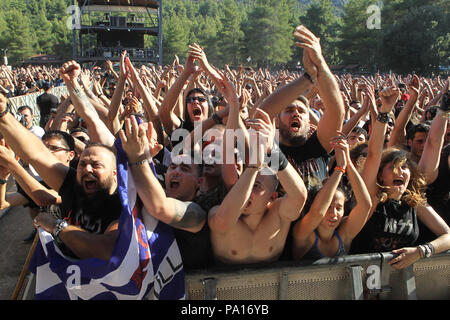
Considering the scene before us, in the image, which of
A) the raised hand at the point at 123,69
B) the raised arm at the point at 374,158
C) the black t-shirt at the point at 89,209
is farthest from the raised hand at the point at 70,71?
the raised arm at the point at 374,158

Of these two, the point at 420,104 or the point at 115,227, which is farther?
the point at 420,104

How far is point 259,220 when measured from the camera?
2.34 metres

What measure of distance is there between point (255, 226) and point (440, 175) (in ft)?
5.74

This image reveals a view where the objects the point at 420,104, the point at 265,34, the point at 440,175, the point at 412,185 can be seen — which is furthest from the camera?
the point at 265,34

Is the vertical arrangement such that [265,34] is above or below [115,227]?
above

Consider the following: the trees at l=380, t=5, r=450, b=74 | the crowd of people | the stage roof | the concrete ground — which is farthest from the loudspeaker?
the crowd of people

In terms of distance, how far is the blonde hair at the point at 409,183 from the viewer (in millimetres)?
2672

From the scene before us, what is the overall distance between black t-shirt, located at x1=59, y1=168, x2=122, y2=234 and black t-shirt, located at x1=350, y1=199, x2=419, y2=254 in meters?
1.55

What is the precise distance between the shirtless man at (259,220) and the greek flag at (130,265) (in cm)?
29

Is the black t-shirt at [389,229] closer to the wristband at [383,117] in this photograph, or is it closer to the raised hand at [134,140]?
the wristband at [383,117]

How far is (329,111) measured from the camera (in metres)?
3.00
